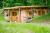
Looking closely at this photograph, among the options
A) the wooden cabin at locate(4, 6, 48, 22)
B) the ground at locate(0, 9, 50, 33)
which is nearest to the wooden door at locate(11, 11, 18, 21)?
the wooden cabin at locate(4, 6, 48, 22)

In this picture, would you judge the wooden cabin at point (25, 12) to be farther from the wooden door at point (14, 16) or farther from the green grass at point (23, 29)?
the green grass at point (23, 29)

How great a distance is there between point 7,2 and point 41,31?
26.8 metres

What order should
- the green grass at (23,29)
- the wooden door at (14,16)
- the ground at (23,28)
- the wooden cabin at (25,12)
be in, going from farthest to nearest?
the wooden door at (14,16) → the wooden cabin at (25,12) → the ground at (23,28) → the green grass at (23,29)

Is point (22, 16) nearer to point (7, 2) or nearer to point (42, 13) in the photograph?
point (42, 13)

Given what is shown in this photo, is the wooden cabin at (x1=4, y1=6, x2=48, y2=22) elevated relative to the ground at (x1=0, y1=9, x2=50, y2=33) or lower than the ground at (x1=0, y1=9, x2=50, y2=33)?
lower

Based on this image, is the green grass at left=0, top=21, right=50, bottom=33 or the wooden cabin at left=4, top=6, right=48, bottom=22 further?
the wooden cabin at left=4, top=6, right=48, bottom=22

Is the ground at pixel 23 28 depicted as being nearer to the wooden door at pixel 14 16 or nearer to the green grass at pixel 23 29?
Answer: the green grass at pixel 23 29

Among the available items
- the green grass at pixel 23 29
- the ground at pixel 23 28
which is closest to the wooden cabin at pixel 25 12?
the ground at pixel 23 28

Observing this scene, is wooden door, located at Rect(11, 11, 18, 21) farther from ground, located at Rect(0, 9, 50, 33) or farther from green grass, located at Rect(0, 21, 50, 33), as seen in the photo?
green grass, located at Rect(0, 21, 50, 33)

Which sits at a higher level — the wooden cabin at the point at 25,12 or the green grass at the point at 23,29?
the green grass at the point at 23,29

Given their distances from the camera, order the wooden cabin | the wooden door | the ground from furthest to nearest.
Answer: the wooden door < the wooden cabin < the ground

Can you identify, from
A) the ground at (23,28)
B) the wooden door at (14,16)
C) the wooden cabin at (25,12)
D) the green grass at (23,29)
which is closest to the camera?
the green grass at (23,29)

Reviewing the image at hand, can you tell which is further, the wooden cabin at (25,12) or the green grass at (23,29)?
the wooden cabin at (25,12)

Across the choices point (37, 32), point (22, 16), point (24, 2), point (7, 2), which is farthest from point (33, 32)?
point (7, 2)
